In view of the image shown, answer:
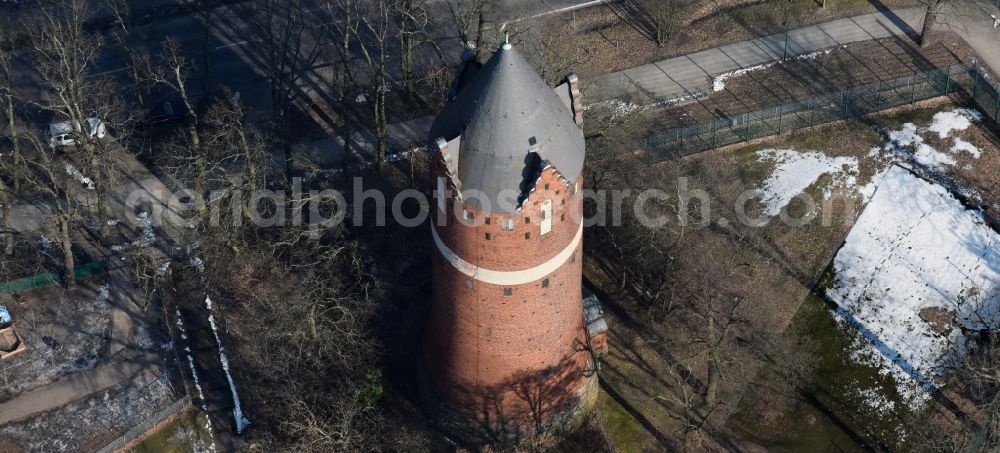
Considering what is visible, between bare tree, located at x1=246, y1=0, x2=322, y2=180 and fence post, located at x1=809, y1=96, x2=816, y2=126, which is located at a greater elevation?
bare tree, located at x1=246, y1=0, x2=322, y2=180

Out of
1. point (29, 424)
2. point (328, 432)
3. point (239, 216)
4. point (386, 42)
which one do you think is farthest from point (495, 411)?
point (386, 42)

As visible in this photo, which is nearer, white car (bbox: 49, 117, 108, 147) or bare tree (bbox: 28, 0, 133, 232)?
bare tree (bbox: 28, 0, 133, 232)

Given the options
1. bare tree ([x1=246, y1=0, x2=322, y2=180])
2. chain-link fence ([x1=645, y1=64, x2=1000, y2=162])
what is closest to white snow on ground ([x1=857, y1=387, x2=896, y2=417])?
chain-link fence ([x1=645, y1=64, x2=1000, y2=162])

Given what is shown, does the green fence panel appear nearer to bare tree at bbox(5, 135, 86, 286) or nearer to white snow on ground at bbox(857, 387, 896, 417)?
bare tree at bbox(5, 135, 86, 286)

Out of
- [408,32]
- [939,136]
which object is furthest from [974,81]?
[408,32]

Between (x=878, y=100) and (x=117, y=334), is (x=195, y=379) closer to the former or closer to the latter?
(x=117, y=334)

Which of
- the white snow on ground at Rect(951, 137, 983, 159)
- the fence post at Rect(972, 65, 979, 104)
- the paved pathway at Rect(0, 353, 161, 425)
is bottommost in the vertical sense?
the paved pathway at Rect(0, 353, 161, 425)
